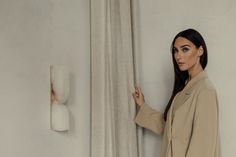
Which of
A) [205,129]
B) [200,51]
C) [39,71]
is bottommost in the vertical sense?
[205,129]

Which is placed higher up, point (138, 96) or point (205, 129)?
point (138, 96)

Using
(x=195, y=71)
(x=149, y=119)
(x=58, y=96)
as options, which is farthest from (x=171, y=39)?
(x=58, y=96)

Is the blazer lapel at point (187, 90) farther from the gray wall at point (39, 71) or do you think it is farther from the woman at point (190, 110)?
the gray wall at point (39, 71)

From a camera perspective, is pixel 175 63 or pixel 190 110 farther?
pixel 175 63

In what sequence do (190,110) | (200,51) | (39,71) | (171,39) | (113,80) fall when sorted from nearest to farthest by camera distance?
(39,71) < (190,110) < (200,51) < (113,80) < (171,39)

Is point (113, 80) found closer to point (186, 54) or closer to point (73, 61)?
point (73, 61)

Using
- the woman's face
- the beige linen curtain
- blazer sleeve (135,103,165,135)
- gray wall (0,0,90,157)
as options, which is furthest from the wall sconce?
the woman's face

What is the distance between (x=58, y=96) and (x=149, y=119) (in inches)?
22.3

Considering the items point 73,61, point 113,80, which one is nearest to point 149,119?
point 113,80

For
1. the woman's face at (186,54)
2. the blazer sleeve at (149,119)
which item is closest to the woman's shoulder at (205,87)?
the woman's face at (186,54)

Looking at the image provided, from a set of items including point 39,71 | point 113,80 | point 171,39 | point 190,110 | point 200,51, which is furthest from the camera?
point 171,39

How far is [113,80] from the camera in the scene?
212 centimetres

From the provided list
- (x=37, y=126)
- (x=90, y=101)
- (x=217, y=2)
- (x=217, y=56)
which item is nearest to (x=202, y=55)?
(x=217, y=56)

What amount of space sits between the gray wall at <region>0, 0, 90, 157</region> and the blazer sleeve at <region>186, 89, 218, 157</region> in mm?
574
